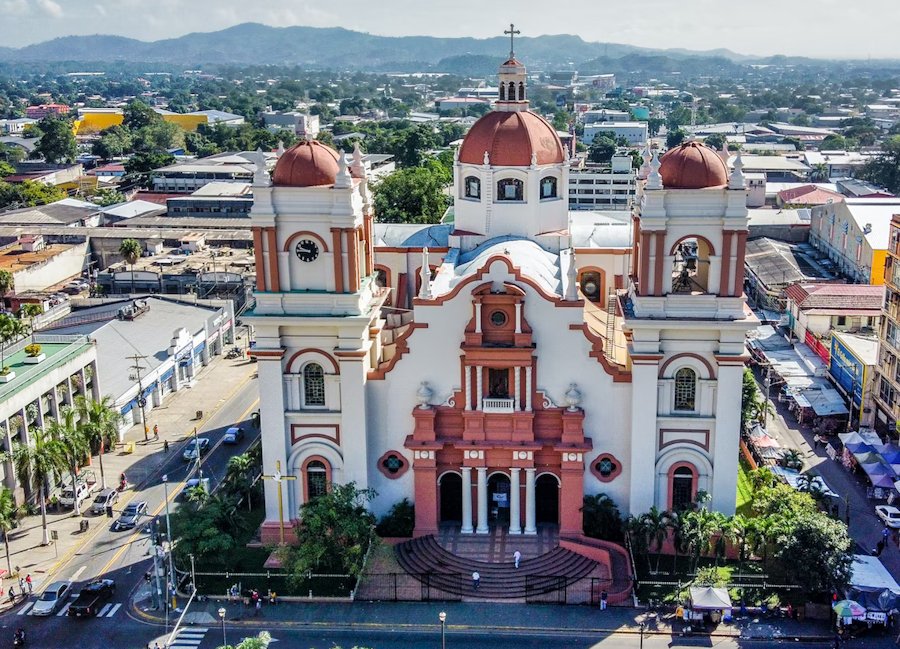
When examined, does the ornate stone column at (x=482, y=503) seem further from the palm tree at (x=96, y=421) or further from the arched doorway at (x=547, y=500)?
the palm tree at (x=96, y=421)

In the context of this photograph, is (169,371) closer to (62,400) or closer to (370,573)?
(62,400)

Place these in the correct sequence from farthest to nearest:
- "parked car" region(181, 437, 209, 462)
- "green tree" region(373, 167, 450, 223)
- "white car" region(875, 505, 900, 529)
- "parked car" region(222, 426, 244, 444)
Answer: "green tree" region(373, 167, 450, 223)
"parked car" region(222, 426, 244, 444)
"parked car" region(181, 437, 209, 462)
"white car" region(875, 505, 900, 529)

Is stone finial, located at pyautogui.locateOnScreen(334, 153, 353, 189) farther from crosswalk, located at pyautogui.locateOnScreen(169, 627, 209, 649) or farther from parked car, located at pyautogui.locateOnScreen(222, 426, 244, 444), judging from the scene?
parked car, located at pyautogui.locateOnScreen(222, 426, 244, 444)

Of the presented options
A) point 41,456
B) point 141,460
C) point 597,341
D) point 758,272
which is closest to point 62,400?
point 141,460

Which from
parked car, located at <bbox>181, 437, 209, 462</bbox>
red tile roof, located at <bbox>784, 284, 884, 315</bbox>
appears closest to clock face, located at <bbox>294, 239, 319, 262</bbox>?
parked car, located at <bbox>181, 437, 209, 462</bbox>

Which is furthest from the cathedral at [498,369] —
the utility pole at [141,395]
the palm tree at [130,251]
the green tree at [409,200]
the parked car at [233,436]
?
the green tree at [409,200]

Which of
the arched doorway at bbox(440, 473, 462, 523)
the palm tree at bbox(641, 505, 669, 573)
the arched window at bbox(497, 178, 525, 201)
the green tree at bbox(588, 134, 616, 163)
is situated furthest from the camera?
the green tree at bbox(588, 134, 616, 163)
